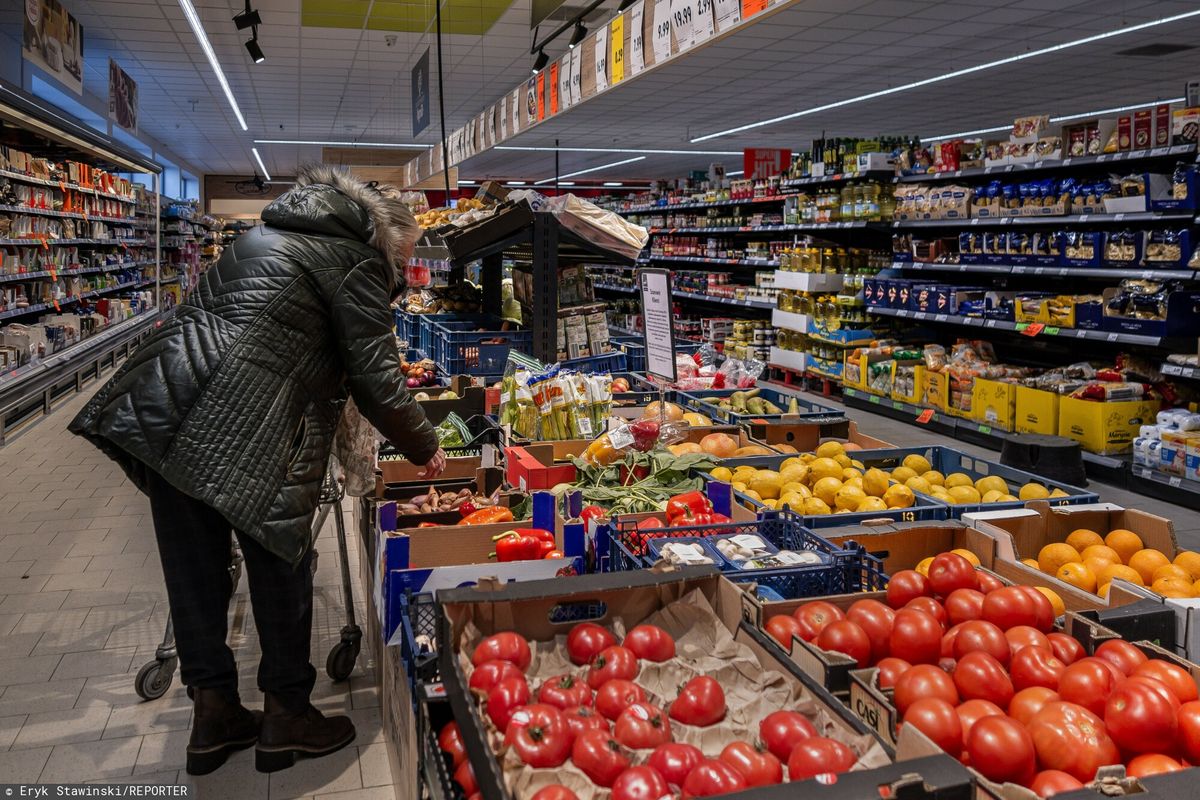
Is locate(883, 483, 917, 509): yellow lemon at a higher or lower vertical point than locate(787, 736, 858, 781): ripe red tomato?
lower

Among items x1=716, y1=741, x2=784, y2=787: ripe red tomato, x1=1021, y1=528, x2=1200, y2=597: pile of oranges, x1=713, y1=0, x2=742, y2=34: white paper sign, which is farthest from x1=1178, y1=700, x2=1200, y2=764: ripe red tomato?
x1=713, y1=0, x2=742, y2=34: white paper sign

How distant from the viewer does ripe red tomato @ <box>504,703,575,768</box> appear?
4.88ft

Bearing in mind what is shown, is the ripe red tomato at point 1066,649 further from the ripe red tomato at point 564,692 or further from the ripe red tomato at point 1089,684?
the ripe red tomato at point 564,692

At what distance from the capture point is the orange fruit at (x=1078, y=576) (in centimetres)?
274

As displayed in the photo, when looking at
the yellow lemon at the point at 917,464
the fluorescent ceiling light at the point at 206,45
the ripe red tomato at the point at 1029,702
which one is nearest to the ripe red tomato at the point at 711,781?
the ripe red tomato at the point at 1029,702

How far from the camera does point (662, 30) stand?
518 centimetres

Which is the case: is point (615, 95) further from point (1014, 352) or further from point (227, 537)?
point (227, 537)

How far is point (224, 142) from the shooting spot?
2144 centimetres

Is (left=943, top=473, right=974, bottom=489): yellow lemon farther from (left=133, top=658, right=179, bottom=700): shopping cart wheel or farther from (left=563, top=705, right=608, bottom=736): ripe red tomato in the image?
(left=133, top=658, right=179, bottom=700): shopping cart wheel

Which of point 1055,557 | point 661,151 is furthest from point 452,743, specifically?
point 661,151

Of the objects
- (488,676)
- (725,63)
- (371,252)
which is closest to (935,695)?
(488,676)

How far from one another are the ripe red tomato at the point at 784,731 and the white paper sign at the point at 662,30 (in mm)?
4254

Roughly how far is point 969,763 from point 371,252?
1933 mm

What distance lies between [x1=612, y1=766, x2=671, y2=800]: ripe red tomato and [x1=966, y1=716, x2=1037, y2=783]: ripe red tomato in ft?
1.68
